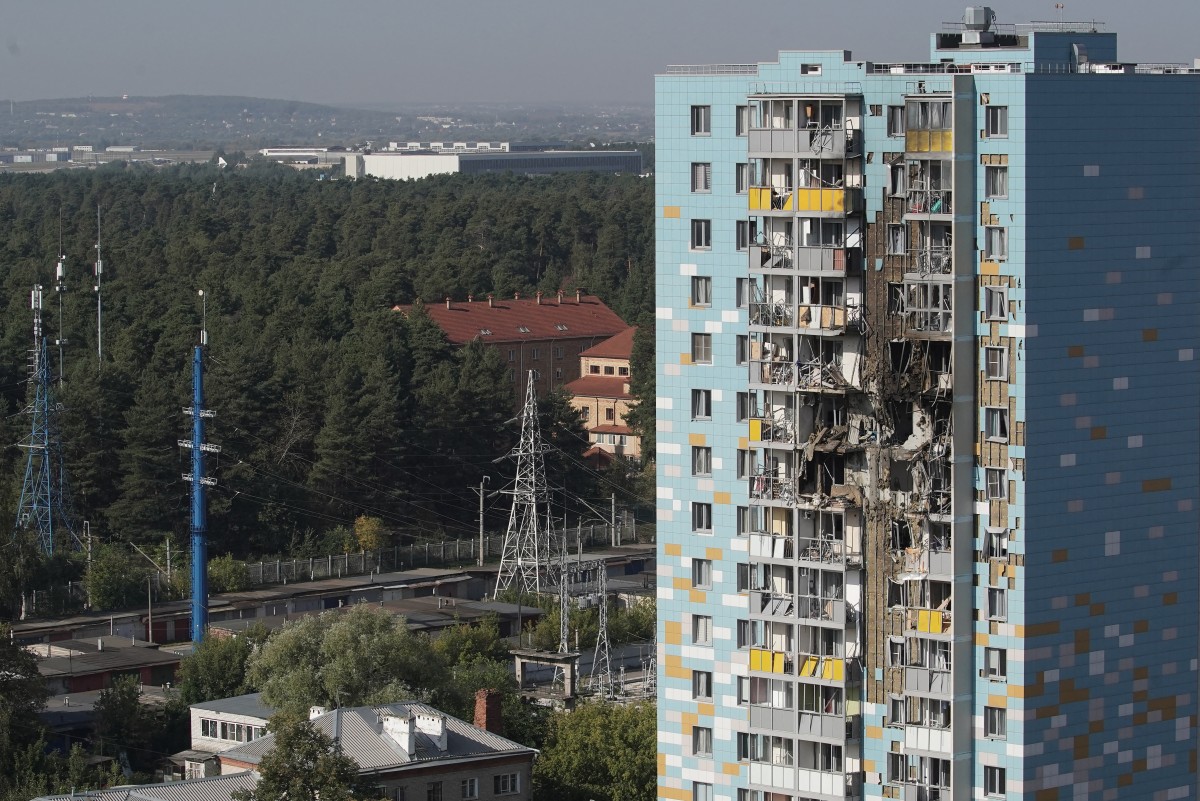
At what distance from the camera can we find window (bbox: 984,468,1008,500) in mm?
23812

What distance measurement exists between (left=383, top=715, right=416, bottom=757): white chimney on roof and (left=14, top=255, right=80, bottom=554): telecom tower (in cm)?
2745

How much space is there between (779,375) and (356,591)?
3642 cm

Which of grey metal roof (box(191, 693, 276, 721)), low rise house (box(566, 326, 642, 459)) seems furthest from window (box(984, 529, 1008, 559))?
low rise house (box(566, 326, 642, 459))

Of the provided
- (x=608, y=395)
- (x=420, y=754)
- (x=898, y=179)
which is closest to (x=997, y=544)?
(x=898, y=179)

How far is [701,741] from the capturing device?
25.7 meters

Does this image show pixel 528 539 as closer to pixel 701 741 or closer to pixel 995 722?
pixel 701 741

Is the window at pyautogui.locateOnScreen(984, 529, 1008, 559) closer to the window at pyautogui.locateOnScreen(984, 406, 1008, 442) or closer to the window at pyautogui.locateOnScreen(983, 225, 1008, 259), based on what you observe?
the window at pyautogui.locateOnScreen(984, 406, 1008, 442)

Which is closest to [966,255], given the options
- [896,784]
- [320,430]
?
[896,784]

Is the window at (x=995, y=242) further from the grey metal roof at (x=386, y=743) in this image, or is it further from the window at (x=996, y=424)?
the grey metal roof at (x=386, y=743)

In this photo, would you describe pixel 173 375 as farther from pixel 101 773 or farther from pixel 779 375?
pixel 779 375

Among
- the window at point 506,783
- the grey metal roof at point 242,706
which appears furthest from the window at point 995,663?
the grey metal roof at point 242,706

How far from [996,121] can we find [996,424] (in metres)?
2.87

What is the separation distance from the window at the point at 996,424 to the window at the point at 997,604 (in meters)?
1.45

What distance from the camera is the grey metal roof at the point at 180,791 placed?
3077 centimetres
